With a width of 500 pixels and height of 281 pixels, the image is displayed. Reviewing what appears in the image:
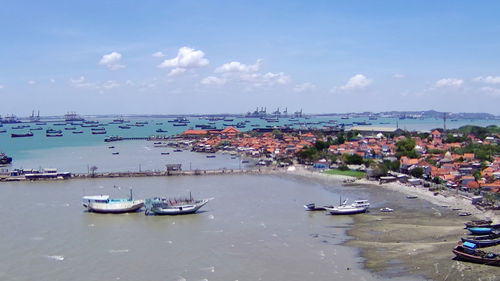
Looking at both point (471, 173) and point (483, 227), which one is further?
point (471, 173)

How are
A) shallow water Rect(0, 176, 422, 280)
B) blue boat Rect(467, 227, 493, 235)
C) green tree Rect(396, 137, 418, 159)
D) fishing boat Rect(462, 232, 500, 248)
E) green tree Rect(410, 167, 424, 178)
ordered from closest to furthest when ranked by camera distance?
shallow water Rect(0, 176, 422, 280)
fishing boat Rect(462, 232, 500, 248)
blue boat Rect(467, 227, 493, 235)
green tree Rect(410, 167, 424, 178)
green tree Rect(396, 137, 418, 159)

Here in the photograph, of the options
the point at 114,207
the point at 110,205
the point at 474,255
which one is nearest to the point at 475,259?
the point at 474,255

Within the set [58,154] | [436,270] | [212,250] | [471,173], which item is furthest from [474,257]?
[58,154]

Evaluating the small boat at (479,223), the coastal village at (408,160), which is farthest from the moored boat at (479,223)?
the coastal village at (408,160)

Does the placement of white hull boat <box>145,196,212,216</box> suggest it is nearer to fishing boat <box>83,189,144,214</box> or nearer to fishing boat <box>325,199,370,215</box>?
fishing boat <box>83,189,144,214</box>

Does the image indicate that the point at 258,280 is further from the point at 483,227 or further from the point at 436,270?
the point at 483,227

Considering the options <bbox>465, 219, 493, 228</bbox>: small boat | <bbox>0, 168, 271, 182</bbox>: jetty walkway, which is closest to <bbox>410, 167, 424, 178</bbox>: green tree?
<bbox>0, 168, 271, 182</bbox>: jetty walkway

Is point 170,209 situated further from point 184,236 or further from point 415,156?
point 415,156
